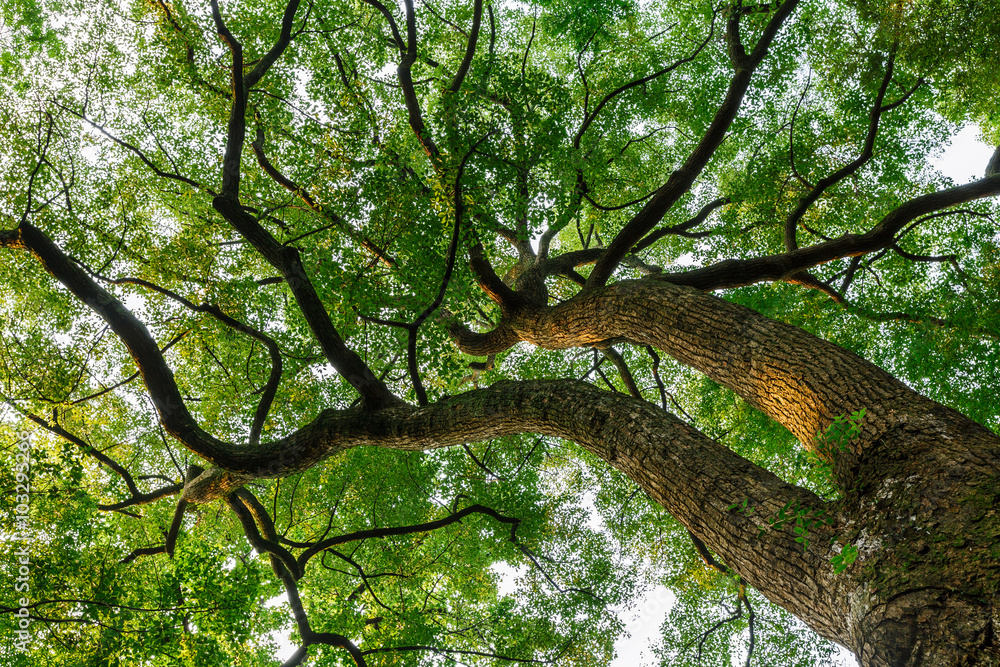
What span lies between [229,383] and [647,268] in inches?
314

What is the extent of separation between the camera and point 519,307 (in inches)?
289

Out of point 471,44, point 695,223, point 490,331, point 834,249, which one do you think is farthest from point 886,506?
point 695,223

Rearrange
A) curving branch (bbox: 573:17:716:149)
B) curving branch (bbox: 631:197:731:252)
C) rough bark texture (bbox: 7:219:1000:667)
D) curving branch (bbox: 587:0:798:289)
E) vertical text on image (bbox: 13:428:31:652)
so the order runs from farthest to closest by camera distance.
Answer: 1. curving branch (bbox: 631:197:731:252)
2. curving branch (bbox: 573:17:716:149)
3. curving branch (bbox: 587:0:798:289)
4. vertical text on image (bbox: 13:428:31:652)
5. rough bark texture (bbox: 7:219:1000:667)

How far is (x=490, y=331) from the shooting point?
26.2ft

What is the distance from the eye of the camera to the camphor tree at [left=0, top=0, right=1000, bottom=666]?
145 inches

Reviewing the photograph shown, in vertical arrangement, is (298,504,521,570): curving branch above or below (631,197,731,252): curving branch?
below

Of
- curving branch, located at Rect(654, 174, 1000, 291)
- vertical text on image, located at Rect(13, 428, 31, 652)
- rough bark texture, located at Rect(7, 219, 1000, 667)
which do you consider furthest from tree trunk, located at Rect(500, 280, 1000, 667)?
vertical text on image, located at Rect(13, 428, 31, 652)

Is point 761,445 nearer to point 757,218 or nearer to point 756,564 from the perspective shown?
point 757,218

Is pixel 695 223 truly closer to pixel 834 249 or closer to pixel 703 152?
pixel 834 249

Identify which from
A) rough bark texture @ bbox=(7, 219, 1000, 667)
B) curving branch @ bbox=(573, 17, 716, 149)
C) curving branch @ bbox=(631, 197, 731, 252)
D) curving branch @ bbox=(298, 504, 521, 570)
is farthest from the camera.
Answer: curving branch @ bbox=(631, 197, 731, 252)

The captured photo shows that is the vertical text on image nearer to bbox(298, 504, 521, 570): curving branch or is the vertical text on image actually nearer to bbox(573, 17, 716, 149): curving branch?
bbox(298, 504, 521, 570): curving branch

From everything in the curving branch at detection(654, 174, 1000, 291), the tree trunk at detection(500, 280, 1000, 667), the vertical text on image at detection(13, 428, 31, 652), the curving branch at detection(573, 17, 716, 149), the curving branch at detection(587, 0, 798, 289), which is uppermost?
the curving branch at detection(573, 17, 716, 149)

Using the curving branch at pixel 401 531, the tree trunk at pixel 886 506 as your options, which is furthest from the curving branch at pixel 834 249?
the curving branch at pixel 401 531

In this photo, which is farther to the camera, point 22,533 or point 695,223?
point 695,223
